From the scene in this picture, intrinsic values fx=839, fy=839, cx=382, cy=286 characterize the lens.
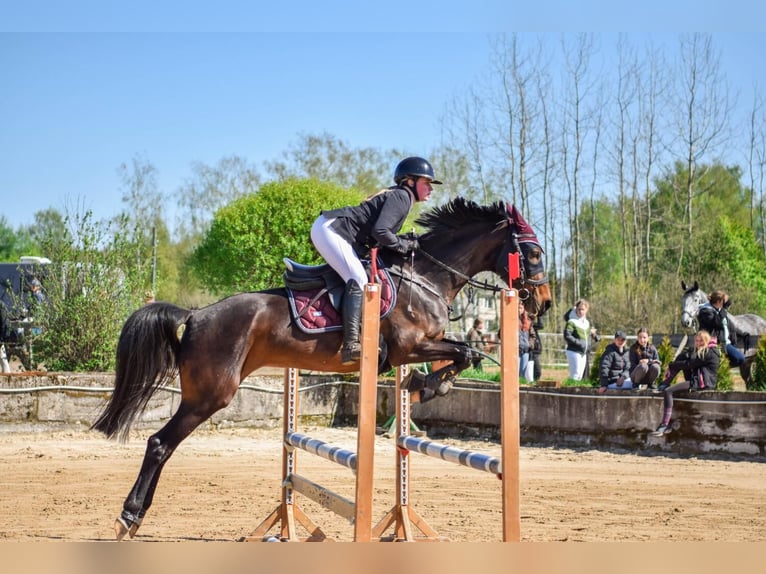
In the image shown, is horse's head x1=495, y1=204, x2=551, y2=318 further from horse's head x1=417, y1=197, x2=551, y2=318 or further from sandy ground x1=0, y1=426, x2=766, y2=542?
sandy ground x1=0, y1=426, x2=766, y2=542

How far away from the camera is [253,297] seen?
5.87 metres

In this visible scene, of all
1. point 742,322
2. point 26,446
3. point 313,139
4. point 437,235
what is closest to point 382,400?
point 26,446

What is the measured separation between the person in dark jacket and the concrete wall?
0.43 ft

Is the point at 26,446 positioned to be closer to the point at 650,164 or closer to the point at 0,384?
the point at 0,384

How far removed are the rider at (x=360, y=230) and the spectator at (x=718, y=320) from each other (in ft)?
27.7

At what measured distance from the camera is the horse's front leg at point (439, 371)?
5.59m

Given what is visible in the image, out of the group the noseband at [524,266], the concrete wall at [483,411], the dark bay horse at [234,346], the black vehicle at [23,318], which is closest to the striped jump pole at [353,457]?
the dark bay horse at [234,346]

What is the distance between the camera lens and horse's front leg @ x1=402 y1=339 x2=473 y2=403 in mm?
5594

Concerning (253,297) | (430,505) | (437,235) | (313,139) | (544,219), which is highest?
(313,139)

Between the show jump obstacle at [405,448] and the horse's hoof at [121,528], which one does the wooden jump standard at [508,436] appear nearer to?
the show jump obstacle at [405,448]

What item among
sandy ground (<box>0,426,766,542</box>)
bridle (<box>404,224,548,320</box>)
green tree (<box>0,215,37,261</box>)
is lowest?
sandy ground (<box>0,426,766,542</box>)

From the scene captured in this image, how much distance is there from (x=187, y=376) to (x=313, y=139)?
27674 mm

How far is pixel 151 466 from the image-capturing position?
5.26 m

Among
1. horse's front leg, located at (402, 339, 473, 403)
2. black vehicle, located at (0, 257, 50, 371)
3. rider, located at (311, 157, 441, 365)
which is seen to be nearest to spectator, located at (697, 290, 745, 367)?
horse's front leg, located at (402, 339, 473, 403)
